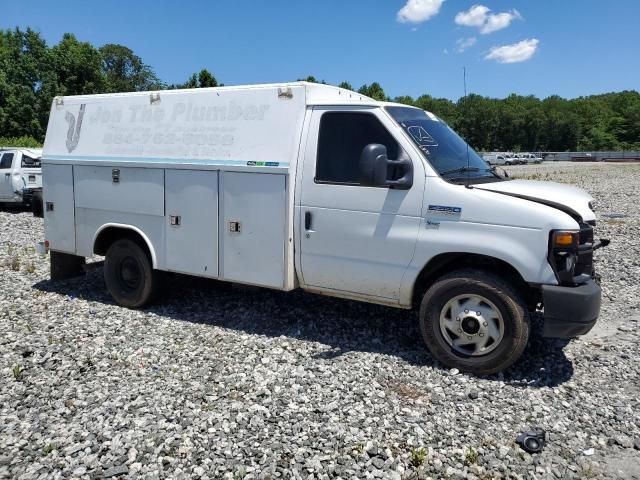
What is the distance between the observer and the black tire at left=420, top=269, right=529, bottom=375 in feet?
15.0

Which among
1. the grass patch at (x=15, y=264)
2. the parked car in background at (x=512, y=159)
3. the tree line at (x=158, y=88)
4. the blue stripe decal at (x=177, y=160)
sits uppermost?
the tree line at (x=158, y=88)

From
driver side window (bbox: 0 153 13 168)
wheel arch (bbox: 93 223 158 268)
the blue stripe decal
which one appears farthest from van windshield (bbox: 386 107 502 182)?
driver side window (bbox: 0 153 13 168)

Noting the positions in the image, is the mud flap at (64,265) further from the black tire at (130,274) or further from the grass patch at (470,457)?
the grass patch at (470,457)

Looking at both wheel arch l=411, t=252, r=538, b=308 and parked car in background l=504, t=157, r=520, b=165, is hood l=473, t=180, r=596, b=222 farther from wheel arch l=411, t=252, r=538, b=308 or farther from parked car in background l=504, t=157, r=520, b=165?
parked car in background l=504, t=157, r=520, b=165

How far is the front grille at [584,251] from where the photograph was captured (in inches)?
178

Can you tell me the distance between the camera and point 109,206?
6.59m

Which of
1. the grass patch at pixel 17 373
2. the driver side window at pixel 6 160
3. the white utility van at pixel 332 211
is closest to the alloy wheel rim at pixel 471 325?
the white utility van at pixel 332 211

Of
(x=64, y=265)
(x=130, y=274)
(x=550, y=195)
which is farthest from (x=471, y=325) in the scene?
(x=64, y=265)

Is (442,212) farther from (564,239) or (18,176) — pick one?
(18,176)

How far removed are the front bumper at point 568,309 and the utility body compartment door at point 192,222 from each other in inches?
136

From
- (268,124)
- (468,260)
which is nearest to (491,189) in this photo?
(468,260)

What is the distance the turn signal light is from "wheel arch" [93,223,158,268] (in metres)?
4.43

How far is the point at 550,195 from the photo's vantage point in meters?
4.82

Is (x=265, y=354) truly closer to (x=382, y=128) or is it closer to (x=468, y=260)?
(x=468, y=260)
